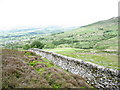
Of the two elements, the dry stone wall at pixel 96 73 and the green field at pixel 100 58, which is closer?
the dry stone wall at pixel 96 73

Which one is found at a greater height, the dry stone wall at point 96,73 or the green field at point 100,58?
the dry stone wall at point 96,73

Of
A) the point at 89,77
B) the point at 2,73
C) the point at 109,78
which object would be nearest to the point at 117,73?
the point at 109,78

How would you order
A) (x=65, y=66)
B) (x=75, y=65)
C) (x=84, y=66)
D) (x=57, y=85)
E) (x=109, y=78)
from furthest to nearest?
(x=65, y=66), (x=75, y=65), (x=84, y=66), (x=109, y=78), (x=57, y=85)

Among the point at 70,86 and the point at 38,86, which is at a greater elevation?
the point at 38,86

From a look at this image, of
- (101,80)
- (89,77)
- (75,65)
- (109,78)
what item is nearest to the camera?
(109,78)

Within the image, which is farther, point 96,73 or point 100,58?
point 100,58

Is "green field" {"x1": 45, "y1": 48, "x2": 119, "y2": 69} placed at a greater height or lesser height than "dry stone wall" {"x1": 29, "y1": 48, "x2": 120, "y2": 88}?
lesser

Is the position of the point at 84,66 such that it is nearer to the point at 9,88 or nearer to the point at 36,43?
the point at 9,88

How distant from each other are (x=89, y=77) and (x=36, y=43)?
71522mm

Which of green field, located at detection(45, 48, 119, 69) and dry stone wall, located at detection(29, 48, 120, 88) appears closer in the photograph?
dry stone wall, located at detection(29, 48, 120, 88)

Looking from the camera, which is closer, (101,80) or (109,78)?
(109,78)

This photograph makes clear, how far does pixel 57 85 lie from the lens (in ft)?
34.8

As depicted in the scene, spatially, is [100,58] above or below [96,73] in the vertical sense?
below

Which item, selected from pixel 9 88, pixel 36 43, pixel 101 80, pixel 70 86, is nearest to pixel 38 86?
pixel 9 88
